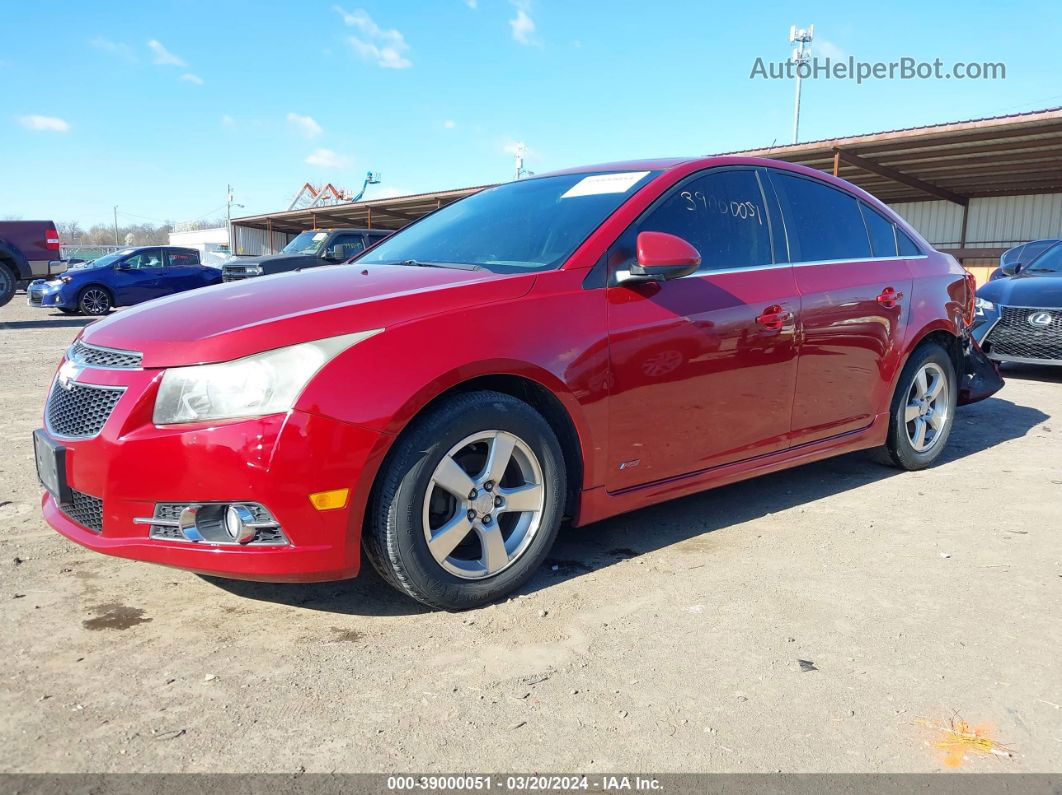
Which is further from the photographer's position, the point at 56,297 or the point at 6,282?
the point at 56,297

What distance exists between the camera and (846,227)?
4332mm

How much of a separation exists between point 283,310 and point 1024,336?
768 cm

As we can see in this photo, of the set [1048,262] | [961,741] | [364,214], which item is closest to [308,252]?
[1048,262]

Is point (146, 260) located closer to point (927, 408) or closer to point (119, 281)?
point (119, 281)

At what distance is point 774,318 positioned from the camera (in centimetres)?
366

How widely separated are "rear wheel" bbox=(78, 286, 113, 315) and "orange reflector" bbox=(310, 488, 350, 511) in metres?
16.0

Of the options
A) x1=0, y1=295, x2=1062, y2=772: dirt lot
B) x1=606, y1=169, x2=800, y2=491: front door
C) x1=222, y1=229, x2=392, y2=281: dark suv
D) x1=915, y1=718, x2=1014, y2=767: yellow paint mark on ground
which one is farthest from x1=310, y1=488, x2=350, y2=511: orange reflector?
x1=222, y1=229, x2=392, y2=281: dark suv

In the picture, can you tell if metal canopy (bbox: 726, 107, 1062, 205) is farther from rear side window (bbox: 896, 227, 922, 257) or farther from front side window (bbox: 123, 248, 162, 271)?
front side window (bbox: 123, 248, 162, 271)

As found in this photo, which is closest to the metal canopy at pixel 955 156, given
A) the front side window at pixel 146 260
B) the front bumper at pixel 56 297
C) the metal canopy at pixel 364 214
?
the metal canopy at pixel 364 214

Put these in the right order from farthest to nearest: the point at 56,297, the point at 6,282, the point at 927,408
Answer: the point at 56,297, the point at 6,282, the point at 927,408

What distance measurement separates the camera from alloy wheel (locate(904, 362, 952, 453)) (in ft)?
15.4

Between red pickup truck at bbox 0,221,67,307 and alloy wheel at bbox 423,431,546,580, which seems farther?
red pickup truck at bbox 0,221,67,307

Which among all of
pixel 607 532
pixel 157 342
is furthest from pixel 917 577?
pixel 157 342

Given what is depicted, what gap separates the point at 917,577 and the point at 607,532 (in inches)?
49.8
